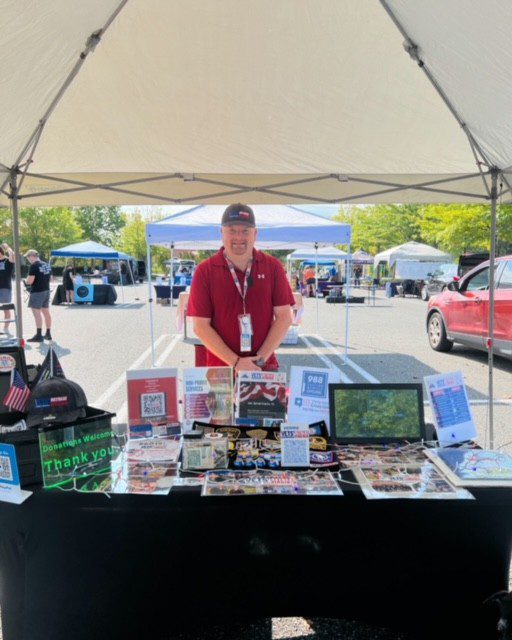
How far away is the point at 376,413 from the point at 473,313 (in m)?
6.54

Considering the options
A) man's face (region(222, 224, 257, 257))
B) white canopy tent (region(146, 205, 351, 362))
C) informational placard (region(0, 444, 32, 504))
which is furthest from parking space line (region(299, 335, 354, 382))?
informational placard (region(0, 444, 32, 504))

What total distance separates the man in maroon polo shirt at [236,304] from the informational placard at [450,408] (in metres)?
1.03

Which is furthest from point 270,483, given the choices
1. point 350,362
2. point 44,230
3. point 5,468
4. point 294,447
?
point 44,230

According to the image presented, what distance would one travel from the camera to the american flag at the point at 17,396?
1988mm

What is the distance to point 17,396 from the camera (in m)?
2.01

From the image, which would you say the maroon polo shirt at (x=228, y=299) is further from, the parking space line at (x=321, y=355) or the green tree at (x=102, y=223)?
the green tree at (x=102, y=223)

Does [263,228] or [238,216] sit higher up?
Answer: [263,228]

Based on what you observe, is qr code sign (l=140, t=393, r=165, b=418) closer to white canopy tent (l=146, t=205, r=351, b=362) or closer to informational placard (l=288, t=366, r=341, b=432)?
informational placard (l=288, t=366, r=341, b=432)

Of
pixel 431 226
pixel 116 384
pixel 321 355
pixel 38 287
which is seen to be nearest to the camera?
pixel 116 384

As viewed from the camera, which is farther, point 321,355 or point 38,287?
point 38,287

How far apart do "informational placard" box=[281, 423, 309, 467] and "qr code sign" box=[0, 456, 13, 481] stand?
97 centimetres

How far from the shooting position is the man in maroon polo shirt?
2848 millimetres

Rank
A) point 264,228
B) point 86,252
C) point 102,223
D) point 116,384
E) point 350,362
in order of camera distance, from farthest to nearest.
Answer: point 102,223, point 86,252, point 350,362, point 264,228, point 116,384

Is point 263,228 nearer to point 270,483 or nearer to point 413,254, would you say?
point 270,483
